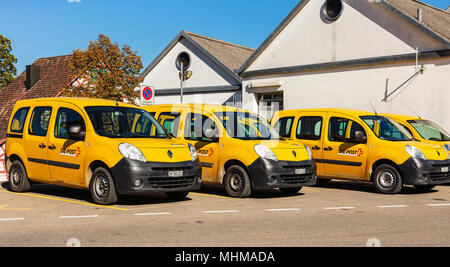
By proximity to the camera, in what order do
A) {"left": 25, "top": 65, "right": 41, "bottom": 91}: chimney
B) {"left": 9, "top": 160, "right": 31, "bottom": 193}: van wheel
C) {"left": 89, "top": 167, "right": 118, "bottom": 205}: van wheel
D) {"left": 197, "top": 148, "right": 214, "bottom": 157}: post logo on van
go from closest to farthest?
{"left": 89, "top": 167, "right": 118, "bottom": 205}: van wheel → {"left": 9, "top": 160, "right": 31, "bottom": 193}: van wheel → {"left": 197, "top": 148, "right": 214, "bottom": 157}: post logo on van → {"left": 25, "top": 65, "right": 41, "bottom": 91}: chimney

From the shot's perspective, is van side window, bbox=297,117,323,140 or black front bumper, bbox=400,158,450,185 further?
van side window, bbox=297,117,323,140

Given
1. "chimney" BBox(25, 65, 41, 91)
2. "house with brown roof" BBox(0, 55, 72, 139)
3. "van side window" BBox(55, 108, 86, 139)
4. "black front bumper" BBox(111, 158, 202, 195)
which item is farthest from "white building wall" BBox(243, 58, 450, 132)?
"chimney" BBox(25, 65, 41, 91)

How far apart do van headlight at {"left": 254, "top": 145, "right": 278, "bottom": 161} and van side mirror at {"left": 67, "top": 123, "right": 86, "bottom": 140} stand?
3313 millimetres

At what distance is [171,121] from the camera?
496 inches

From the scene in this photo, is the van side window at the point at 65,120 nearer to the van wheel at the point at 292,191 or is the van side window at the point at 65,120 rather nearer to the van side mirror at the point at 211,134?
the van side mirror at the point at 211,134

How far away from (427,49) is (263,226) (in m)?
15.5

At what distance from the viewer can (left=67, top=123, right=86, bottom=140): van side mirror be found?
9828 millimetres

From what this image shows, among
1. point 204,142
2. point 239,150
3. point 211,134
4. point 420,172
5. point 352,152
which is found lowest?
point 420,172

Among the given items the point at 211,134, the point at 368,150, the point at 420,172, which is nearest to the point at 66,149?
the point at 211,134

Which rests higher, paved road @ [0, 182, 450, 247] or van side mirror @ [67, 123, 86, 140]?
van side mirror @ [67, 123, 86, 140]

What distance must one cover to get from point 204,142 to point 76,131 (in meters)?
3.00

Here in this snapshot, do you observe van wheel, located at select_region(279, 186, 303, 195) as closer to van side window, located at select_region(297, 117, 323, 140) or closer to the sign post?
van side window, located at select_region(297, 117, 323, 140)

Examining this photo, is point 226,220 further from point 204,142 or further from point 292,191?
point 292,191
